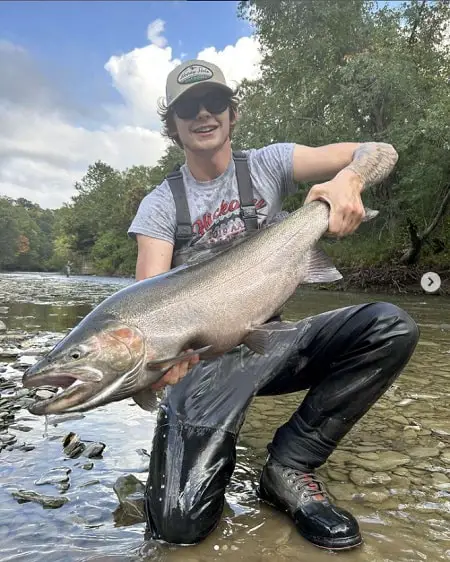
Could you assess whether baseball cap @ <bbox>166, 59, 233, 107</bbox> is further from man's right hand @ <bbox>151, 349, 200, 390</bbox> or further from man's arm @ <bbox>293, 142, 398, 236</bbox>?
man's right hand @ <bbox>151, 349, 200, 390</bbox>

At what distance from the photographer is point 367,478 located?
271cm

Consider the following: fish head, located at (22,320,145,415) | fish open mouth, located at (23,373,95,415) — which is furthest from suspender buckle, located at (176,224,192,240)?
fish open mouth, located at (23,373,95,415)

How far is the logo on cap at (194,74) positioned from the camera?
3.00 metres

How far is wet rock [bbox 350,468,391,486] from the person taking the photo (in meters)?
2.66

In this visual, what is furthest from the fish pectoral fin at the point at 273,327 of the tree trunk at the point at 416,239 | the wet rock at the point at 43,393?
the tree trunk at the point at 416,239

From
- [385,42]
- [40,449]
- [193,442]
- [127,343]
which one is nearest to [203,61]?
[127,343]

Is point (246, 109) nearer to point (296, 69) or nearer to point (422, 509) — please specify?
point (296, 69)

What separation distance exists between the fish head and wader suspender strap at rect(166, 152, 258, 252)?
1070 mm

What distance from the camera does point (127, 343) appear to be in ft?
6.52

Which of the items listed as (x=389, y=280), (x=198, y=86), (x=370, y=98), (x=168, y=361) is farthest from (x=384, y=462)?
(x=370, y=98)

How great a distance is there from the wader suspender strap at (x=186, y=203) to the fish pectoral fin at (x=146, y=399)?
3.38 feet

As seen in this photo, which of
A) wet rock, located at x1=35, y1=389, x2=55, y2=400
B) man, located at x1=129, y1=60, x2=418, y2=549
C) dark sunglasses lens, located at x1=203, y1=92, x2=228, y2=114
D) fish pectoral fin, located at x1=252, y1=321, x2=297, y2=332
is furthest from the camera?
wet rock, located at x1=35, y1=389, x2=55, y2=400

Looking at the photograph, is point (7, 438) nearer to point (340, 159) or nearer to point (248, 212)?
point (248, 212)

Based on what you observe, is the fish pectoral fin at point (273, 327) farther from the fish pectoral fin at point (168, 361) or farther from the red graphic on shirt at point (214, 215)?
the red graphic on shirt at point (214, 215)
